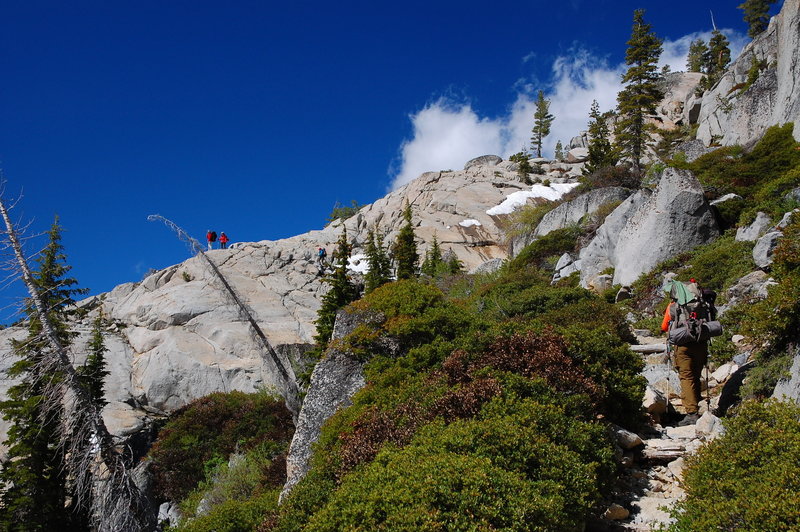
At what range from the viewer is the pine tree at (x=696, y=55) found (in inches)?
3649

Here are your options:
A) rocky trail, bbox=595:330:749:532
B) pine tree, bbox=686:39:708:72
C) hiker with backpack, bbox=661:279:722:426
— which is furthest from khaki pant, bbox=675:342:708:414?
pine tree, bbox=686:39:708:72

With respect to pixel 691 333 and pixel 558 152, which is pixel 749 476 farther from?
pixel 558 152

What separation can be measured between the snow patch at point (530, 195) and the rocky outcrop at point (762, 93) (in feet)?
56.9

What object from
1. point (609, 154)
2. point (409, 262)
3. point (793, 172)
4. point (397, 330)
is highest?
point (609, 154)

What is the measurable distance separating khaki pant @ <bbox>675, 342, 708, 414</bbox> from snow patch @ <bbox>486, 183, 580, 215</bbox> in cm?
4698

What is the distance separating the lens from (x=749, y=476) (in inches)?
195

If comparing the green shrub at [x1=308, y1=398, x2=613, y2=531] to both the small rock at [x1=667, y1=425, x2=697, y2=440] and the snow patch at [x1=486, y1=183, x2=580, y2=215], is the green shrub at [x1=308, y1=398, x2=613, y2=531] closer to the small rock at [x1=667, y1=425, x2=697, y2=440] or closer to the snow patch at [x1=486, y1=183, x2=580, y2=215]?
the small rock at [x1=667, y1=425, x2=697, y2=440]

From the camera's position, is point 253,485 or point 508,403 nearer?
point 508,403

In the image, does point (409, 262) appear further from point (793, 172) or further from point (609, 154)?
point (793, 172)

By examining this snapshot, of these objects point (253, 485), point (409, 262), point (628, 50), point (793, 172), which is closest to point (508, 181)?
point (628, 50)

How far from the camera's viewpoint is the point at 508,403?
22.1ft

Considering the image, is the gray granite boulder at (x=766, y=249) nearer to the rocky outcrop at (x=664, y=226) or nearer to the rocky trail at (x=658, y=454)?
the rocky trail at (x=658, y=454)

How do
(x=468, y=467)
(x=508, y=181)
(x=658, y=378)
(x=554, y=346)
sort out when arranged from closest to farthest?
(x=468, y=467) < (x=554, y=346) < (x=658, y=378) < (x=508, y=181)

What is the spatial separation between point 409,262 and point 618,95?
71.8 ft
